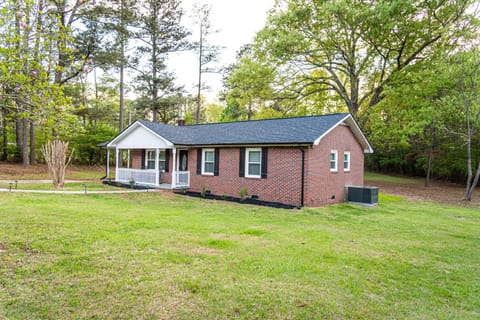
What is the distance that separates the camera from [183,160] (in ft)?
52.3

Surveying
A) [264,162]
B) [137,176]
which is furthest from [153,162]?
[264,162]

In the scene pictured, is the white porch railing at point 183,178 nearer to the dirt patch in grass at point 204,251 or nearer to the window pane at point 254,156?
the window pane at point 254,156

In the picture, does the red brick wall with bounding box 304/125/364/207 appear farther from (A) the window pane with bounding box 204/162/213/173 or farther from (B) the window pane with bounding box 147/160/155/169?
(B) the window pane with bounding box 147/160/155/169

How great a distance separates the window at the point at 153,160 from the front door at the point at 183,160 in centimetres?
101

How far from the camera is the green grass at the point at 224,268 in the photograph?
11.2 ft

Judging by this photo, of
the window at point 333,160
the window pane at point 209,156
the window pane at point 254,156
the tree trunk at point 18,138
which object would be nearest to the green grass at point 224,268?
the window pane at point 254,156

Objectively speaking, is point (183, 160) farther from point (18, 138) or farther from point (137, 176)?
point (18, 138)

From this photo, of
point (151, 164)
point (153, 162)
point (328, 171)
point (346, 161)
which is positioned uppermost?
point (346, 161)

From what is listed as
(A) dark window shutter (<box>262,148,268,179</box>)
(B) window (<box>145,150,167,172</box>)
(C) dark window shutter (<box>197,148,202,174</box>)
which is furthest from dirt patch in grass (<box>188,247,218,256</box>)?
(B) window (<box>145,150,167,172</box>)

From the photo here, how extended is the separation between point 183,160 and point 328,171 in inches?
304

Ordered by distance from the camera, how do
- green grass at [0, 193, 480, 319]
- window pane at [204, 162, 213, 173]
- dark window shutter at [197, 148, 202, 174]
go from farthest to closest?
dark window shutter at [197, 148, 202, 174] < window pane at [204, 162, 213, 173] < green grass at [0, 193, 480, 319]

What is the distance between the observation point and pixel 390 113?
20.1 meters

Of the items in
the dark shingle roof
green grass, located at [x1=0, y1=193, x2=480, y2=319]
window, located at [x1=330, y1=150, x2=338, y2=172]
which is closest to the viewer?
green grass, located at [x1=0, y1=193, x2=480, y2=319]

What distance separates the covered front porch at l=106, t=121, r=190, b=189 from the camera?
15125 mm
